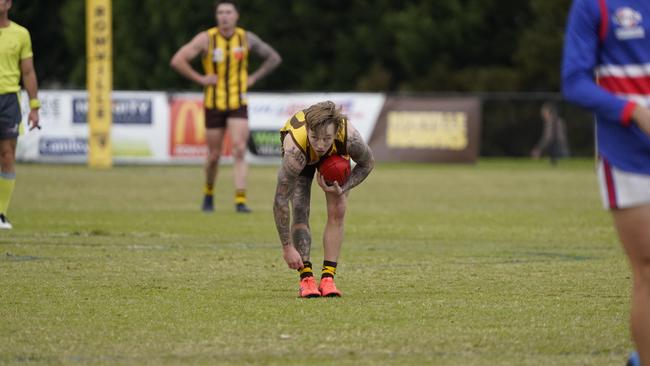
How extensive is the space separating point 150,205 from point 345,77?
32.4 meters

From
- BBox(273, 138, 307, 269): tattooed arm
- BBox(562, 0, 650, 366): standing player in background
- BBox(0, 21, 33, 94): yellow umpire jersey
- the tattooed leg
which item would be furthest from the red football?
BBox(0, 21, 33, 94): yellow umpire jersey

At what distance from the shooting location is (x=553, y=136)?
3603 cm

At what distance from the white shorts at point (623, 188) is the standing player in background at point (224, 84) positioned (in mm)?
10974

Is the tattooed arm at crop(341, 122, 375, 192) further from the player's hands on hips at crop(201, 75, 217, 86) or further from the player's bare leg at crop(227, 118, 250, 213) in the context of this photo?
the player's hands on hips at crop(201, 75, 217, 86)

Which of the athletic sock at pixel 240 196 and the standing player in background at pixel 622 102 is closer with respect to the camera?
the standing player in background at pixel 622 102

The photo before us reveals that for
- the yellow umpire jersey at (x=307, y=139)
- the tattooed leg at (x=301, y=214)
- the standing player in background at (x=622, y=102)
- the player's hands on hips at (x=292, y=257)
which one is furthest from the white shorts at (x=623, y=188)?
the tattooed leg at (x=301, y=214)

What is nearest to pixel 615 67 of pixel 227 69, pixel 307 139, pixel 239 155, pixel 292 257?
pixel 307 139

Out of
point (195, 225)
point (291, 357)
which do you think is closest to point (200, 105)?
point (195, 225)

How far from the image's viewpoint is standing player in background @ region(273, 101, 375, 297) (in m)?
8.11

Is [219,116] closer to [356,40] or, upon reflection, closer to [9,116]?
[9,116]

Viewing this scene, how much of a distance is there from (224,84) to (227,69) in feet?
0.71

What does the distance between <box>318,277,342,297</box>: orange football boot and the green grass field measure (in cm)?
22

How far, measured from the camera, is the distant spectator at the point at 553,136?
35844mm

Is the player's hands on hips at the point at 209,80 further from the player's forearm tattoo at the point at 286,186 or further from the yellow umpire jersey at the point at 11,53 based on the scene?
the player's forearm tattoo at the point at 286,186
